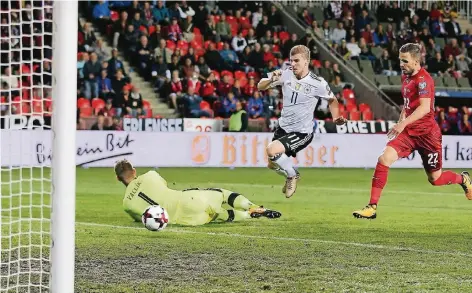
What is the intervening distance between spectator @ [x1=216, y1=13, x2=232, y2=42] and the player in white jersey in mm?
13555

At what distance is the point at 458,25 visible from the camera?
1149 inches

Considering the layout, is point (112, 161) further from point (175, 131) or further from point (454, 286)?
point (454, 286)

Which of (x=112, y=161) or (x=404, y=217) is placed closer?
(x=404, y=217)

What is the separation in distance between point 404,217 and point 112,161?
917cm

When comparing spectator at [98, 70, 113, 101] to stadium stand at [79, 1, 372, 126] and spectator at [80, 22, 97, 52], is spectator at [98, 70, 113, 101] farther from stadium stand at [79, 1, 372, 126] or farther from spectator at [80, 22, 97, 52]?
stadium stand at [79, 1, 372, 126]

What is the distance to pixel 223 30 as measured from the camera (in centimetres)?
2550

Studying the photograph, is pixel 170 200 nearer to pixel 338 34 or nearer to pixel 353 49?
pixel 353 49

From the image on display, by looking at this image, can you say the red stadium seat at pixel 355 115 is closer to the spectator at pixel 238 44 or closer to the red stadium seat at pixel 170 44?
the spectator at pixel 238 44

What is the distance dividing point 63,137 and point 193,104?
17.3m

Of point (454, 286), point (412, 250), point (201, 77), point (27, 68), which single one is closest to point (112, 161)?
point (27, 68)

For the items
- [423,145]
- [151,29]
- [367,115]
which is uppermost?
[151,29]

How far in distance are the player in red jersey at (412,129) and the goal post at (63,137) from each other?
5.41 metres

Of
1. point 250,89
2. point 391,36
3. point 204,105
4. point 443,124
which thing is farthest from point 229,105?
point 391,36

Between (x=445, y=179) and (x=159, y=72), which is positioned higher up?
(x=159, y=72)
